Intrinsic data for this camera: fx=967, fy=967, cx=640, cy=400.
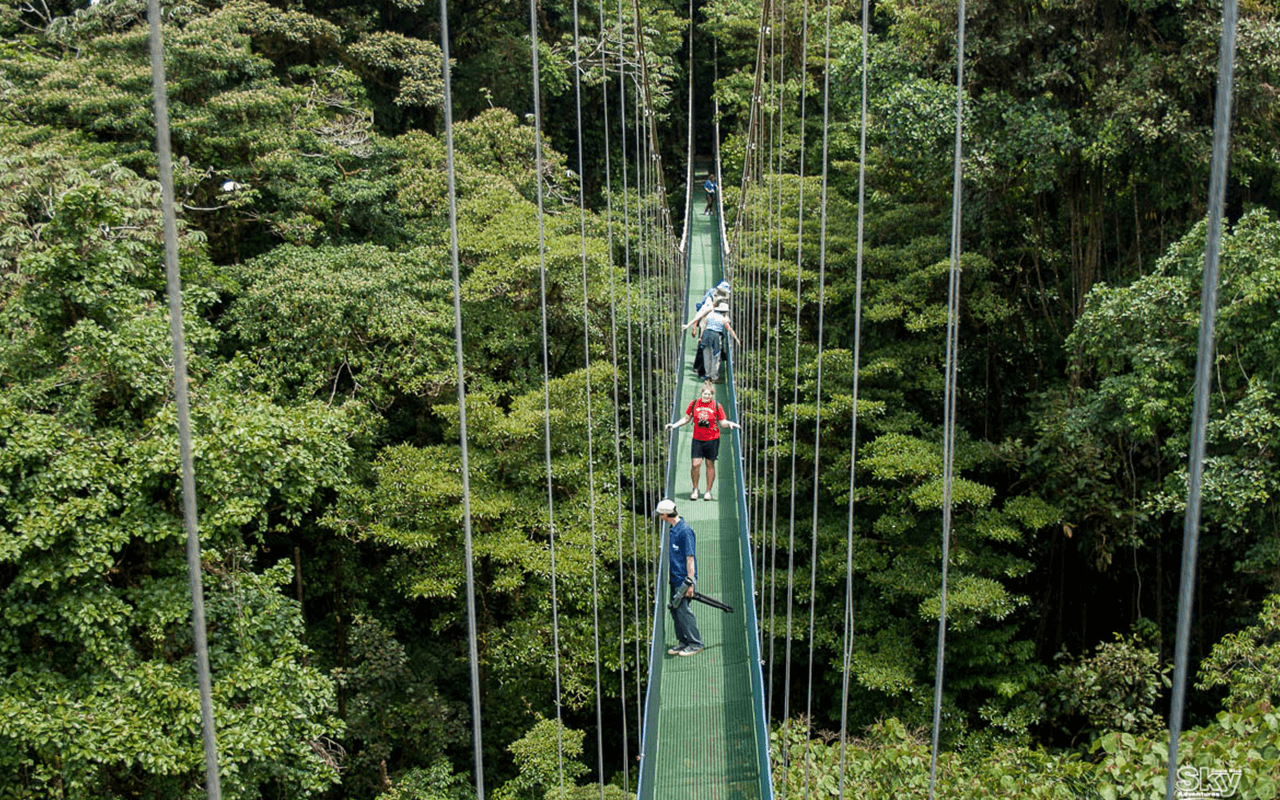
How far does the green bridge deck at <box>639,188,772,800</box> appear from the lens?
445cm

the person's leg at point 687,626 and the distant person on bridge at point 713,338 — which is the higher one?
the distant person on bridge at point 713,338

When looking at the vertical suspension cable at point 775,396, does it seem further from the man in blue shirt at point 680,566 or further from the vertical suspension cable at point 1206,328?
the vertical suspension cable at point 1206,328

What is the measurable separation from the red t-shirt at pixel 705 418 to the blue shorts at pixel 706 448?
4cm

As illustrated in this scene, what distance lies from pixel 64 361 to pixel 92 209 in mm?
997

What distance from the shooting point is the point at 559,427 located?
8.03 meters

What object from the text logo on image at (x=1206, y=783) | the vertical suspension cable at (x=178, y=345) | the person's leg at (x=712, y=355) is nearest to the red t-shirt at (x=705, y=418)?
the person's leg at (x=712, y=355)

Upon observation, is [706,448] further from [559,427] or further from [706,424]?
[559,427]

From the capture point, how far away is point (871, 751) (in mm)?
5609

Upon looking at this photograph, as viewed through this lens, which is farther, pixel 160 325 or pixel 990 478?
pixel 990 478

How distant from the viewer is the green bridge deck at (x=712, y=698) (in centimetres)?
445

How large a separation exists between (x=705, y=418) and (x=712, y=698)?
1.68 m

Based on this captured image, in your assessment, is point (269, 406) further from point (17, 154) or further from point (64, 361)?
point (17, 154)

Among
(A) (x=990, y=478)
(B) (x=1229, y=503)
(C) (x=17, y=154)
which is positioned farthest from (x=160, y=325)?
(A) (x=990, y=478)

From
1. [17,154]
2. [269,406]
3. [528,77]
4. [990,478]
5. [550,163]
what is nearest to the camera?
[269,406]
